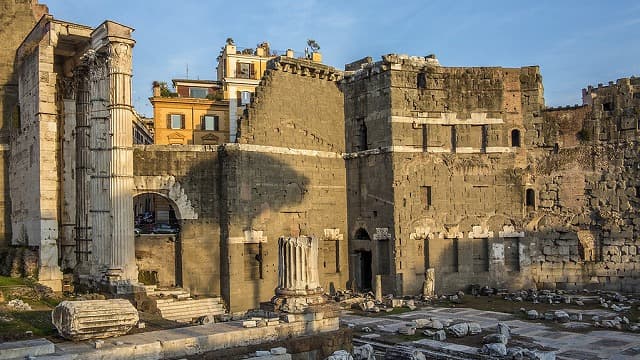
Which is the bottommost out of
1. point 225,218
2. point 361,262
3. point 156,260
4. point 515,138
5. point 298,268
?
point 361,262

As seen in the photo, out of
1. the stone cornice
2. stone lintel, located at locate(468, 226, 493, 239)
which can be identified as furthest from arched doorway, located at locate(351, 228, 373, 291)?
the stone cornice

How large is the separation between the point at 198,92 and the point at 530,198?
2394 cm

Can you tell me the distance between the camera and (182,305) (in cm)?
2103

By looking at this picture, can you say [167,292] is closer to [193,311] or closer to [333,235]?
[193,311]

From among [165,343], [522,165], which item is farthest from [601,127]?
[165,343]

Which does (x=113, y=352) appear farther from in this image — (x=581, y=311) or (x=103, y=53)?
(x=581, y=311)

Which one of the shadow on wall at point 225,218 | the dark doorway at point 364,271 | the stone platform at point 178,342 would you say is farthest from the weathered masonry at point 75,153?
the dark doorway at point 364,271

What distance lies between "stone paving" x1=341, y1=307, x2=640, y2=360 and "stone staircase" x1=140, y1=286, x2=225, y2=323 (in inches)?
187

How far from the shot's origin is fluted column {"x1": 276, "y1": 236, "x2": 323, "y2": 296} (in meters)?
14.8

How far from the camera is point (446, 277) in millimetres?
25078

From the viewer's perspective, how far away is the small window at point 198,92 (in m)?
41.3

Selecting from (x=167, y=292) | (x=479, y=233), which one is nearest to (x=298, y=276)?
(x=167, y=292)

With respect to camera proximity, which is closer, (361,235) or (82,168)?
(82,168)

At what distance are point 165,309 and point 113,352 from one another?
379 inches
